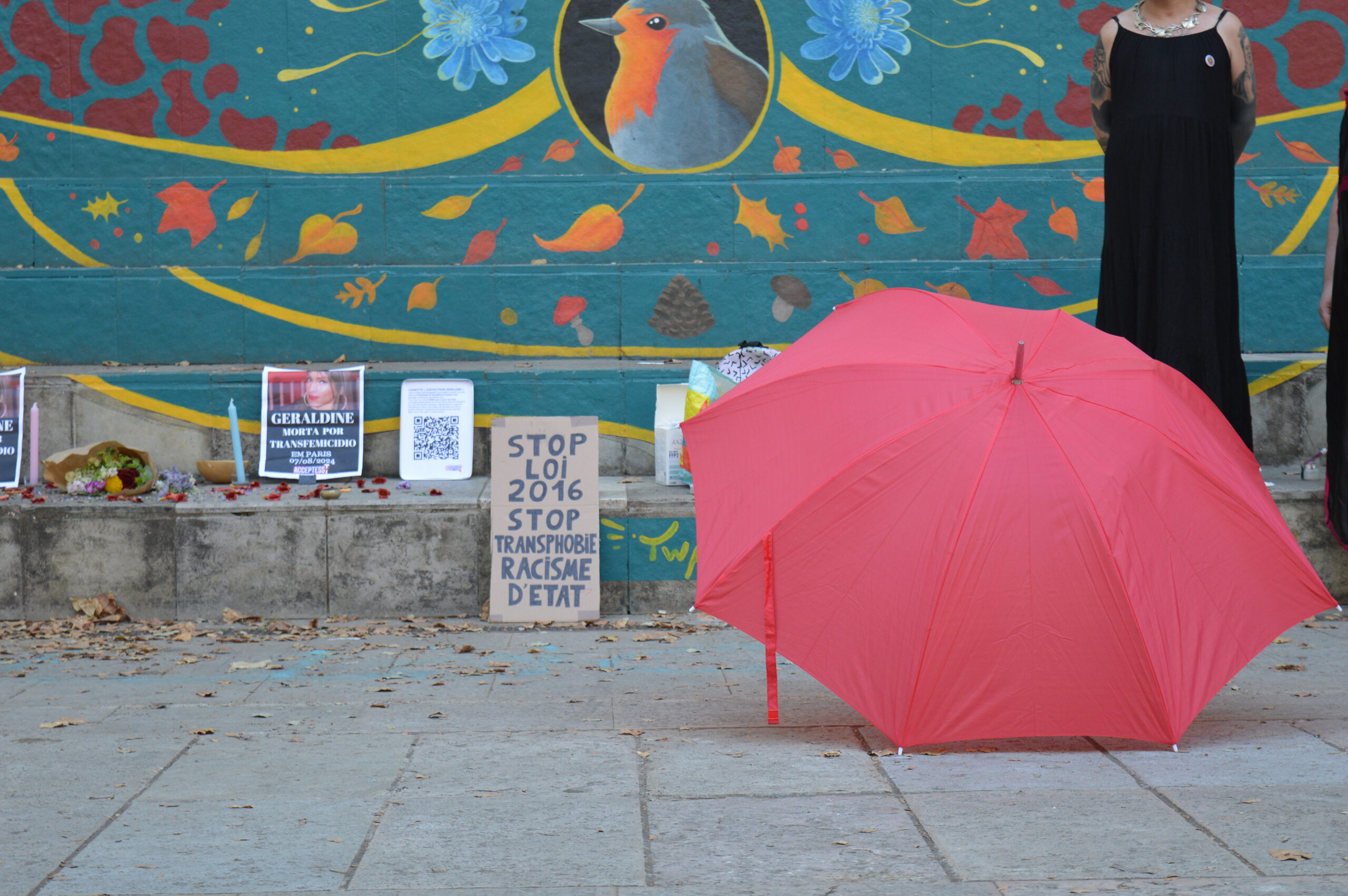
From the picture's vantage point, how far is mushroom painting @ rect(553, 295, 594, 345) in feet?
30.3

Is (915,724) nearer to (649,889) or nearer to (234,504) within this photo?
(649,889)

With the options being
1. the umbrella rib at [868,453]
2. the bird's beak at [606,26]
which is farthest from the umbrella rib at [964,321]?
the bird's beak at [606,26]

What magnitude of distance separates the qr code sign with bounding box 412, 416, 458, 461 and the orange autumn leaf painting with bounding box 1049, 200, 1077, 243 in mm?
4532

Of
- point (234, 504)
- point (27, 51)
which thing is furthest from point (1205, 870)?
point (27, 51)

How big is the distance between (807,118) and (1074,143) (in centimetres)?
198

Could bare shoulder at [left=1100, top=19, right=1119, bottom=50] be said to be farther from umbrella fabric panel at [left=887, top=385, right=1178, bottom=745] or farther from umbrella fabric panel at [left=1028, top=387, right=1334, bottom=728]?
umbrella fabric panel at [left=887, top=385, right=1178, bottom=745]

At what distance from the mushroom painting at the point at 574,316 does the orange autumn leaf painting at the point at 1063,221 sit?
344 cm

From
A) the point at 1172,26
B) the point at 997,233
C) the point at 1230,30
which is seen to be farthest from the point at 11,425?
the point at 1230,30

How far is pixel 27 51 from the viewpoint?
9.43 meters

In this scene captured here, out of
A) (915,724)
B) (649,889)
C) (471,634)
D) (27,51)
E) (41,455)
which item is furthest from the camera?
(27,51)

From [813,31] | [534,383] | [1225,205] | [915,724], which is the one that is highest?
[813,31]

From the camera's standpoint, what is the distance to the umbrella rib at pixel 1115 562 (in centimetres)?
402

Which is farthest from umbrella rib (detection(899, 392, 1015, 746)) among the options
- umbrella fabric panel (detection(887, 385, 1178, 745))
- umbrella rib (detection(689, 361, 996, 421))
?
umbrella rib (detection(689, 361, 996, 421))

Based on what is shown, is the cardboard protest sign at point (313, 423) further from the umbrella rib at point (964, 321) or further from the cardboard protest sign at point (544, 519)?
the umbrella rib at point (964, 321)
